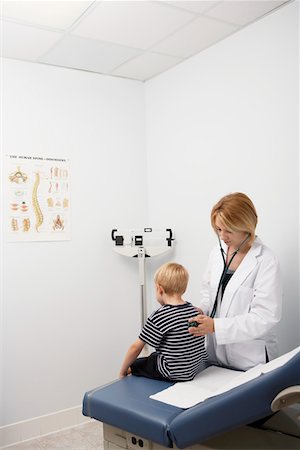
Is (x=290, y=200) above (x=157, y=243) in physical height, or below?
above

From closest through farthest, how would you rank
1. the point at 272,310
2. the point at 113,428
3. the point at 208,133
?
the point at 113,428 < the point at 272,310 < the point at 208,133

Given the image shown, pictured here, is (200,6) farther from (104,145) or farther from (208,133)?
(104,145)

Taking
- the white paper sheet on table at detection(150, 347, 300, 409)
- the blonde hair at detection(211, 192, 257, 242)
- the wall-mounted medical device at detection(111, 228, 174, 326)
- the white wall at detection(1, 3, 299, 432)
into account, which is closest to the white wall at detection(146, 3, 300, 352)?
the white wall at detection(1, 3, 299, 432)

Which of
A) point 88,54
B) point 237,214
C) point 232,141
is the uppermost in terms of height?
point 88,54

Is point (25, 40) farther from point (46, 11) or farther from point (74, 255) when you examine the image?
point (74, 255)

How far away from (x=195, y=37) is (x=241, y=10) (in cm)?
41

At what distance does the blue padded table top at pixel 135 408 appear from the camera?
1952 millimetres

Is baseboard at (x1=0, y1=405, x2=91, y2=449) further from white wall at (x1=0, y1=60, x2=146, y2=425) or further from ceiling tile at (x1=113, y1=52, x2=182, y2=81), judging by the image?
ceiling tile at (x1=113, y1=52, x2=182, y2=81)

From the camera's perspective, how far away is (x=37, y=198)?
3426 millimetres

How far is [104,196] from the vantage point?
373 centimetres

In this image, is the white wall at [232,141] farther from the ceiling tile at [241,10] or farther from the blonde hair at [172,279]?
the blonde hair at [172,279]

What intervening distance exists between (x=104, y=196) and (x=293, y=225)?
153 centimetres

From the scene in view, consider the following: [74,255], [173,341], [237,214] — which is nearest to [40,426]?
[74,255]

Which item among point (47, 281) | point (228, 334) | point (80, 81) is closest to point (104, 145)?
point (80, 81)
